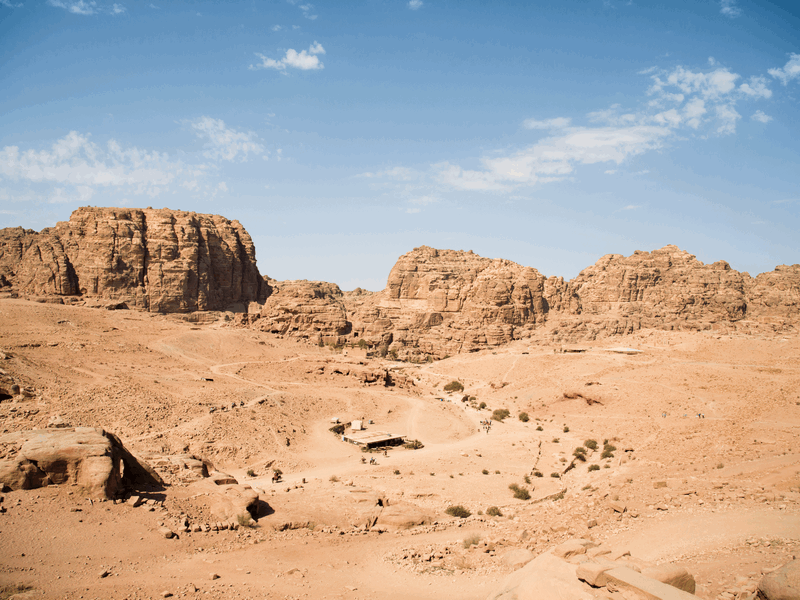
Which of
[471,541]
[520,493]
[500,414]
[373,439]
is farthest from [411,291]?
[471,541]

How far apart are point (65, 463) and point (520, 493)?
18047 mm

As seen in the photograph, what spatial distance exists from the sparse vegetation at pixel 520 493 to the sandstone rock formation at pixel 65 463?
16.1m

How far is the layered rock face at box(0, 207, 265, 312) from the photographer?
75438mm

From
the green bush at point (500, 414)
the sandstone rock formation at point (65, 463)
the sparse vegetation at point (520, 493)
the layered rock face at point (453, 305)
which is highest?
the layered rock face at point (453, 305)

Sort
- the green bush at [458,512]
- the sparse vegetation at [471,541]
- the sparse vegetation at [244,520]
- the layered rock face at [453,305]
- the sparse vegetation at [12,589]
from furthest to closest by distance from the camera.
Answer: the layered rock face at [453,305] → the green bush at [458,512] → the sparse vegetation at [244,520] → the sparse vegetation at [471,541] → the sparse vegetation at [12,589]

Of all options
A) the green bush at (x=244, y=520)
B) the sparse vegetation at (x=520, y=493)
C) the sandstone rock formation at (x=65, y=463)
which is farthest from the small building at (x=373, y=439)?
the sandstone rock formation at (x=65, y=463)

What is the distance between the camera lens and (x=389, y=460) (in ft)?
97.7

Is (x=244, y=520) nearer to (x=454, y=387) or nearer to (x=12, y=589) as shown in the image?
(x=12, y=589)

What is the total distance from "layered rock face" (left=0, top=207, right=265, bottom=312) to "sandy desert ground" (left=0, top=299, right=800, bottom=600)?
1814cm

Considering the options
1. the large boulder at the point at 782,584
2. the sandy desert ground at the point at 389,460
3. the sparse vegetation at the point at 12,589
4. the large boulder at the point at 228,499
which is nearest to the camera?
the large boulder at the point at 782,584

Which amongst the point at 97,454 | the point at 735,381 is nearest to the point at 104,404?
the point at 97,454

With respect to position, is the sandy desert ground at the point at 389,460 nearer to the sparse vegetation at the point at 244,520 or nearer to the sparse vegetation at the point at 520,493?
the sparse vegetation at the point at 244,520

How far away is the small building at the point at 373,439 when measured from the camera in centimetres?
3269

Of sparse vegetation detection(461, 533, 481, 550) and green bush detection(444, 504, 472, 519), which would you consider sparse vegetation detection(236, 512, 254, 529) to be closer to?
sparse vegetation detection(461, 533, 481, 550)
